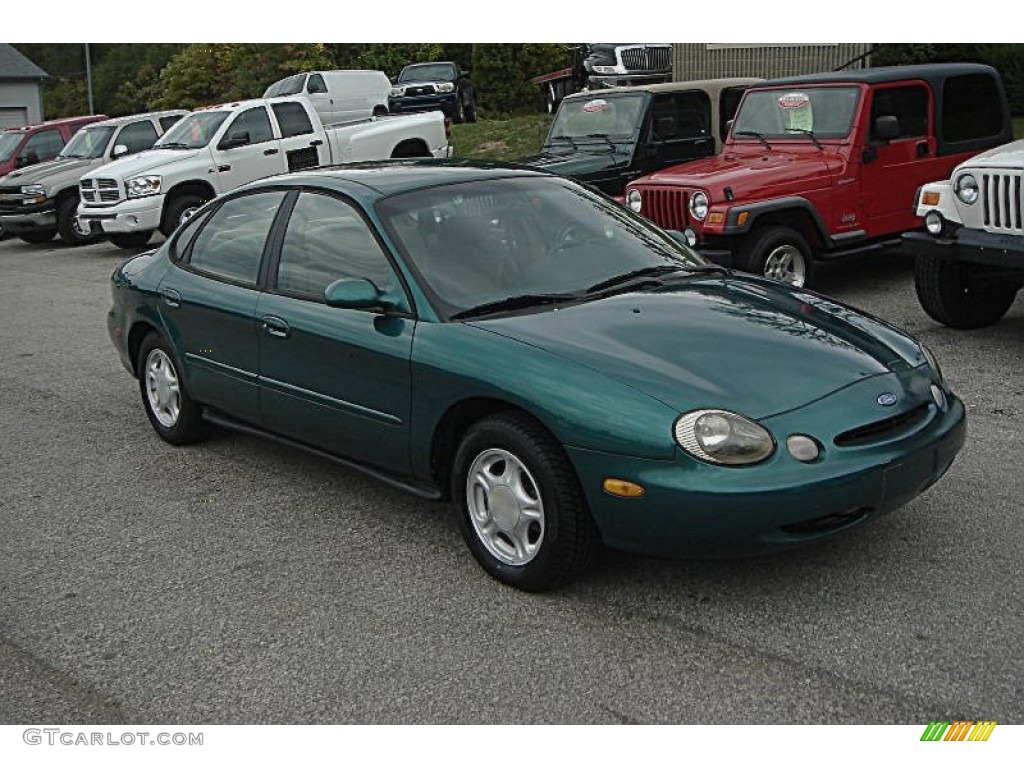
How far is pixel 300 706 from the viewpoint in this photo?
3.70m

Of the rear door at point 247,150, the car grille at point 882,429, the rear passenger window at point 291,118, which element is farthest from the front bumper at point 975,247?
the rear passenger window at point 291,118

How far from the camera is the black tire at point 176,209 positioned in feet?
52.6

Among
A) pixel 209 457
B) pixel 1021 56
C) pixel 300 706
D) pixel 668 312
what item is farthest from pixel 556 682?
pixel 1021 56

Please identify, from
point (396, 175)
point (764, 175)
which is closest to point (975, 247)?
point (764, 175)

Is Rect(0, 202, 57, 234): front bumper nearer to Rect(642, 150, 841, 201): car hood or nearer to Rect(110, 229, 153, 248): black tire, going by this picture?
Rect(110, 229, 153, 248): black tire

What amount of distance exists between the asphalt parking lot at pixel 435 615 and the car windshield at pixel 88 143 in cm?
1463

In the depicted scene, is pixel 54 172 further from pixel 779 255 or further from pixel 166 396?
pixel 166 396

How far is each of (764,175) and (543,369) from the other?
585 centimetres

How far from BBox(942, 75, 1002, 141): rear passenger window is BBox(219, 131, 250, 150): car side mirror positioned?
9.78 m

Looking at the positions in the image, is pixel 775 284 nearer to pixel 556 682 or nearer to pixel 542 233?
pixel 542 233

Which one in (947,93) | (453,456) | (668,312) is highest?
(947,93)

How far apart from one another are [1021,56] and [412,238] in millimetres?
16441

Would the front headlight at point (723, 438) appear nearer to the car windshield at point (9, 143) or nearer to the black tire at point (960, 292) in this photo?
the black tire at point (960, 292)

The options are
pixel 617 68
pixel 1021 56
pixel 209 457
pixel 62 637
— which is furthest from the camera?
pixel 617 68
